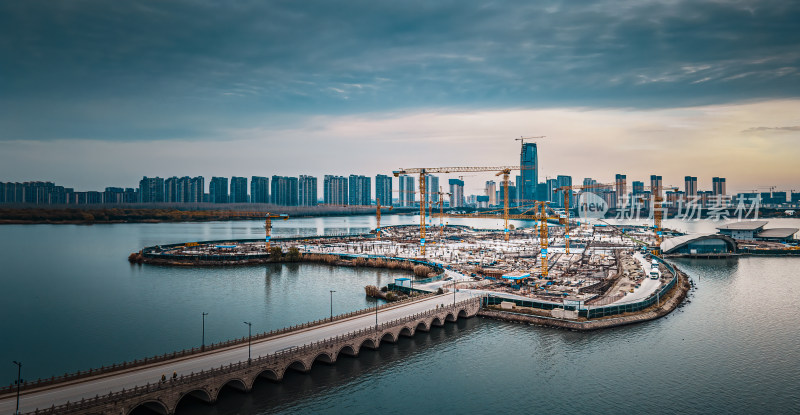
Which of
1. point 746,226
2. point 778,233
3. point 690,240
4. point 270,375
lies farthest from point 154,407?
point 778,233

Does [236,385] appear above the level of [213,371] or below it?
below

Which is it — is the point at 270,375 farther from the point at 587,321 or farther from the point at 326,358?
the point at 587,321

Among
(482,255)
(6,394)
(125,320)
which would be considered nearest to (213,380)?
(6,394)

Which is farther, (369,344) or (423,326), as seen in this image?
(423,326)

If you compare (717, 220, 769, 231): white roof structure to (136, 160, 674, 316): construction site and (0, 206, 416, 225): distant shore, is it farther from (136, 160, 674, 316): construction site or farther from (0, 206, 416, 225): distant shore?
(0, 206, 416, 225): distant shore

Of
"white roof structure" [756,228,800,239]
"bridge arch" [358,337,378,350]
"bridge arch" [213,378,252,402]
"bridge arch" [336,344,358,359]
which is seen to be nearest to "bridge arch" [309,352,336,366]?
"bridge arch" [336,344,358,359]

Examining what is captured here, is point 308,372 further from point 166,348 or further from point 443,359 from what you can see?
point 166,348

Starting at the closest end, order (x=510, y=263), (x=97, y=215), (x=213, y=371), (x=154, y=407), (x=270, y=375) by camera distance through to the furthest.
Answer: (x=154, y=407) → (x=213, y=371) → (x=270, y=375) → (x=510, y=263) → (x=97, y=215)
